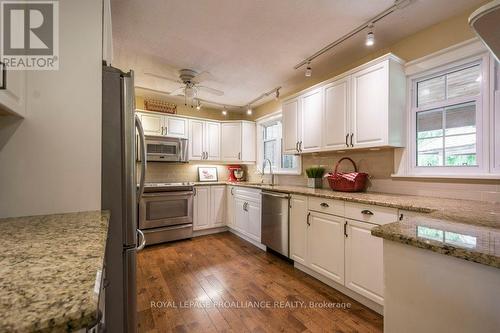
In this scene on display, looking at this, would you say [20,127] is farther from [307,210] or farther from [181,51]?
[307,210]

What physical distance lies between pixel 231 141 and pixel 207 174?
85 centimetres

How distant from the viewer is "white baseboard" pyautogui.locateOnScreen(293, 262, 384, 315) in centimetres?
183

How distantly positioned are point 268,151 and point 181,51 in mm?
2413

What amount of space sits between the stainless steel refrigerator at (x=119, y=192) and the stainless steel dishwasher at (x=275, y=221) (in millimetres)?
1797

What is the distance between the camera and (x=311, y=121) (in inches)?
112

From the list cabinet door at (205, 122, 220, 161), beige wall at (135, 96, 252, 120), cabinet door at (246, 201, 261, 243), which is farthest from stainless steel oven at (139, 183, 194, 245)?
beige wall at (135, 96, 252, 120)

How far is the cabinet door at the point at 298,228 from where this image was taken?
8.09ft

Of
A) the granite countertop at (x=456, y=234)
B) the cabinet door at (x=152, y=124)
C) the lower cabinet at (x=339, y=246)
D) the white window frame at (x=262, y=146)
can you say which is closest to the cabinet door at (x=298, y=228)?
the lower cabinet at (x=339, y=246)

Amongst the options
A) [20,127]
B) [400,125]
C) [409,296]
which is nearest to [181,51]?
[20,127]

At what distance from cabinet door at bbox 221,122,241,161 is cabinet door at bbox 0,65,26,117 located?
3422mm

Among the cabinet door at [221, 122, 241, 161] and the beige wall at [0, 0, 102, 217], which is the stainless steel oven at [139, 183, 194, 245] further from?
the beige wall at [0, 0, 102, 217]

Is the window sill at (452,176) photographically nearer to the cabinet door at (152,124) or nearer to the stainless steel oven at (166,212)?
the stainless steel oven at (166,212)

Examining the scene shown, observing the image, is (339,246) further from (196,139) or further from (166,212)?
(196,139)

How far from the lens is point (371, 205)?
5.93 feet
